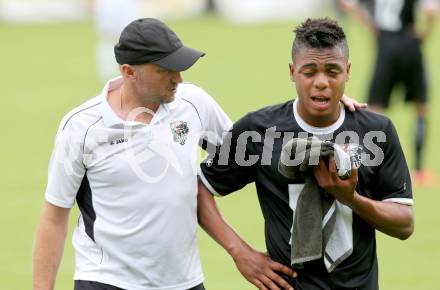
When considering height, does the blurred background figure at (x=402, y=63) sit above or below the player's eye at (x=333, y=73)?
above

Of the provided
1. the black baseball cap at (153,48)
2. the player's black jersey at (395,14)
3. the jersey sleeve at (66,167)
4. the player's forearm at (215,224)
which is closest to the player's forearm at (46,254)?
the jersey sleeve at (66,167)

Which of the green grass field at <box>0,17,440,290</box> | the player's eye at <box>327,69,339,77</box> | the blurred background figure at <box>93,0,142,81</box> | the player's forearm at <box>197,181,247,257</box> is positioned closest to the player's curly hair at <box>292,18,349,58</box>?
the player's eye at <box>327,69,339,77</box>

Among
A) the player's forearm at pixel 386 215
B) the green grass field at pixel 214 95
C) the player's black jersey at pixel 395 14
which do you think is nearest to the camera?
the player's forearm at pixel 386 215

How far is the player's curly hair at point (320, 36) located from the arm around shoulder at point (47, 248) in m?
1.46

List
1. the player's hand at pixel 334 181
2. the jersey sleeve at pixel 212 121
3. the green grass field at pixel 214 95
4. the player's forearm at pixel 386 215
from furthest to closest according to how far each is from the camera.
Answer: the green grass field at pixel 214 95 → the jersey sleeve at pixel 212 121 → the player's forearm at pixel 386 215 → the player's hand at pixel 334 181

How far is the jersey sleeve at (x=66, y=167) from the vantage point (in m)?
5.21

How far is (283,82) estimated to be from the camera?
66.8ft

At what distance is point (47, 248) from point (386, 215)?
1.70 meters

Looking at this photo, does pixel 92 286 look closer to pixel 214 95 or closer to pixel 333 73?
pixel 333 73

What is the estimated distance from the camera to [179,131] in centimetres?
537

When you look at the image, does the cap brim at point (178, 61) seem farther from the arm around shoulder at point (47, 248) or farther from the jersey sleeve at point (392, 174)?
the jersey sleeve at point (392, 174)

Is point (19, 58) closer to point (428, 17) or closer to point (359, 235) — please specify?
point (428, 17)

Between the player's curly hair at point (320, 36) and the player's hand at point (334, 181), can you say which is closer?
the player's hand at point (334, 181)

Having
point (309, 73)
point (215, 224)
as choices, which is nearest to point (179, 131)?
point (215, 224)
